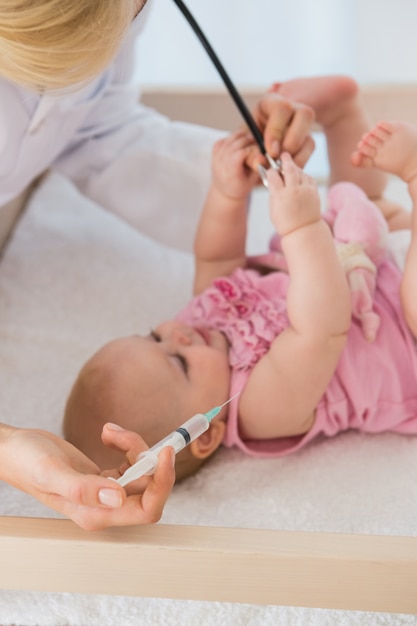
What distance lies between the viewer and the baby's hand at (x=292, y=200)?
2.78ft

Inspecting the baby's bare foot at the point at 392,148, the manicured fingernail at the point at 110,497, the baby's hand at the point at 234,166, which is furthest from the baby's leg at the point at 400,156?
the manicured fingernail at the point at 110,497

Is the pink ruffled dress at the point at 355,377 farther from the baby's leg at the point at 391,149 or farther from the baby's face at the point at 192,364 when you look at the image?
the baby's leg at the point at 391,149

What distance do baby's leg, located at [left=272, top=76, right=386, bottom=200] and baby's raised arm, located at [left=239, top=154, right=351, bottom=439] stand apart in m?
0.25

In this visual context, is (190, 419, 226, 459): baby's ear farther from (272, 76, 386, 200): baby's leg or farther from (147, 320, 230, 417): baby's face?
(272, 76, 386, 200): baby's leg

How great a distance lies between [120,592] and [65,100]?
0.60 m

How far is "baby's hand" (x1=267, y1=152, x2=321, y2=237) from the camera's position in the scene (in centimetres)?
85

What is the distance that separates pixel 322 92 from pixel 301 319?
14.6 inches

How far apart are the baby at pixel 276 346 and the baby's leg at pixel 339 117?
6cm

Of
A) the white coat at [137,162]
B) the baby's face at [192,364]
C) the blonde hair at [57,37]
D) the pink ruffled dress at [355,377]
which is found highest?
the blonde hair at [57,37]

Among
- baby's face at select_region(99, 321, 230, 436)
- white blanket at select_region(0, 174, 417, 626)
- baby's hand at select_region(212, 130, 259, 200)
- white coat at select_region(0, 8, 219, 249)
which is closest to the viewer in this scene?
white blanket at select_region(0, 174, 417, 626)

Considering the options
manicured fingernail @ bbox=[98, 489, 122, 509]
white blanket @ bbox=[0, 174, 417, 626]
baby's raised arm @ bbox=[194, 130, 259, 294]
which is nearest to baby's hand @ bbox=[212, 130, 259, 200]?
baby's raised arm @ bbox=[194, 130, 259, 294]

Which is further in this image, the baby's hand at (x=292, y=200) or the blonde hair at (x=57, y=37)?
the baby's hand at (x=292, y=200)

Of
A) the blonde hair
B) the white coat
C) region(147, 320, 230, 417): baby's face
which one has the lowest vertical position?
region(147, 320, 230, 417): baby's face

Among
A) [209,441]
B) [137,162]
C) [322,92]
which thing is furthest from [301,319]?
[137,162]
